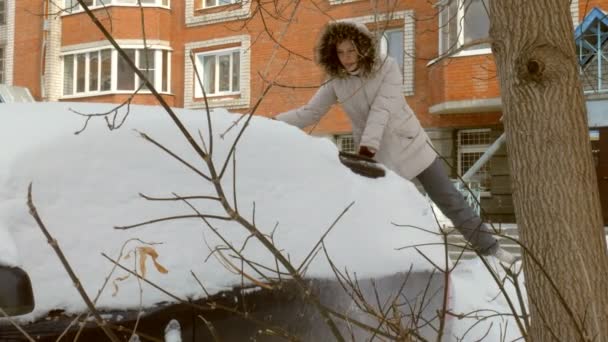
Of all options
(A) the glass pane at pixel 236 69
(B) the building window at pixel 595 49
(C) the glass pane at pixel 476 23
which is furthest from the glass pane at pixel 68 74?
(B) the building window at pixel 595 49

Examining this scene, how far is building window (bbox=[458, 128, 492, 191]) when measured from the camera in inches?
612

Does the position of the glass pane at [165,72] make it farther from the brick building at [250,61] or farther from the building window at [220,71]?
the building window at [220,71]

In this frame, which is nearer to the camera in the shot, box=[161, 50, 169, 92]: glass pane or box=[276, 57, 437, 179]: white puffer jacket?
box=[276, 57, 437, 179]: white puffer jacket

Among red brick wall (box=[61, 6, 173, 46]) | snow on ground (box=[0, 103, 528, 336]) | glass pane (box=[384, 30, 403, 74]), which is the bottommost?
snow on ground (box=[0, 103, 528, 336])

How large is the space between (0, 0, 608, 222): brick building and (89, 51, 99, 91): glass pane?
3 centimetres

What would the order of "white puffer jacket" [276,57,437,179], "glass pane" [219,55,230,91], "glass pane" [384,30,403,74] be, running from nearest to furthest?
1. "white puffer jacket" [276,57,437,179]
2. "glass pane" [384,30,403,74]
3. "glass pane" [219,55,230,91]

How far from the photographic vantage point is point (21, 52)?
22656 millimetres

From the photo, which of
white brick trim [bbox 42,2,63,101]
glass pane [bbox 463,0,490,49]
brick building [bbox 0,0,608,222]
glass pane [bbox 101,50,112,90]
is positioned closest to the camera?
brick building [bbox 0,0,608,222]

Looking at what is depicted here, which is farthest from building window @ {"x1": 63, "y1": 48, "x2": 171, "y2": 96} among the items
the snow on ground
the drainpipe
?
the snow on ground

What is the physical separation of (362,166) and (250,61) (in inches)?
651

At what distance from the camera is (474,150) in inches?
627

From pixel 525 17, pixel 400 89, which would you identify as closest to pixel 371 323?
pixel 525 17

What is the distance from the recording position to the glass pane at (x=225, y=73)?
65.4 ft

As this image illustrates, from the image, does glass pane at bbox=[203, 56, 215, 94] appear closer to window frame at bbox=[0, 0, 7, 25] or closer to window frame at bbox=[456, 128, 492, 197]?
window frame at bbox=[456, 128, 492, 197]
